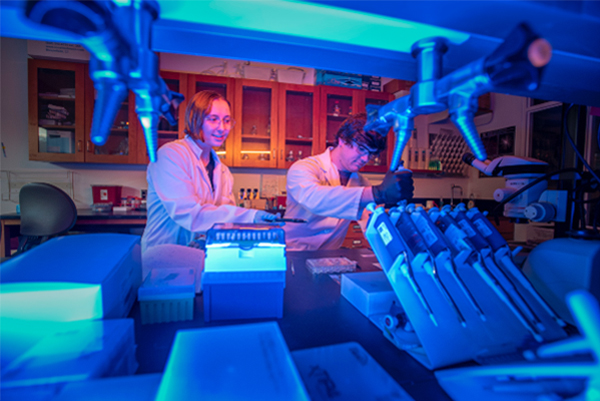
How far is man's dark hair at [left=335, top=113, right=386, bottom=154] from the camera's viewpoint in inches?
59.4

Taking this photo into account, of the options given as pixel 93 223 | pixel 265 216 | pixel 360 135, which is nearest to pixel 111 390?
pixel 265 216

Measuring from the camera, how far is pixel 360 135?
1.57m

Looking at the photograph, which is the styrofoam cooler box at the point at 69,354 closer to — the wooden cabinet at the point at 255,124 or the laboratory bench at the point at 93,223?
the laboratory bench at the point at 93,223

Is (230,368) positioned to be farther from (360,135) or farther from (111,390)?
(360,135)

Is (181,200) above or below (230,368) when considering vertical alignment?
above

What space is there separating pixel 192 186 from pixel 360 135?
38.3 inches

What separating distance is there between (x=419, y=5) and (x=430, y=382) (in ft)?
1.96

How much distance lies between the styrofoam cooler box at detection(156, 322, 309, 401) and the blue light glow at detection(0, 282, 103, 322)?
187mm

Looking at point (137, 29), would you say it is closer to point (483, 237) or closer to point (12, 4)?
point (12, 4)

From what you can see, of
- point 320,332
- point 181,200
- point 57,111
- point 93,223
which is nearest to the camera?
point 320,332

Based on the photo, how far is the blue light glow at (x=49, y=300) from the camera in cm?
44

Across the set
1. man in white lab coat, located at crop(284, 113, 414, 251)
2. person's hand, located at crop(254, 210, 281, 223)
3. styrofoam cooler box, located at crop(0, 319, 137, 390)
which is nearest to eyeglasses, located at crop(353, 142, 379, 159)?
man in white lab coat, located at crop(284, 113, 414, 251)

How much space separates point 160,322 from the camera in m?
0.59

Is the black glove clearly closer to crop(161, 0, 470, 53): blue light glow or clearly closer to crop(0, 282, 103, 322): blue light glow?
crop(161, 0, 470, 53): blue light glow
